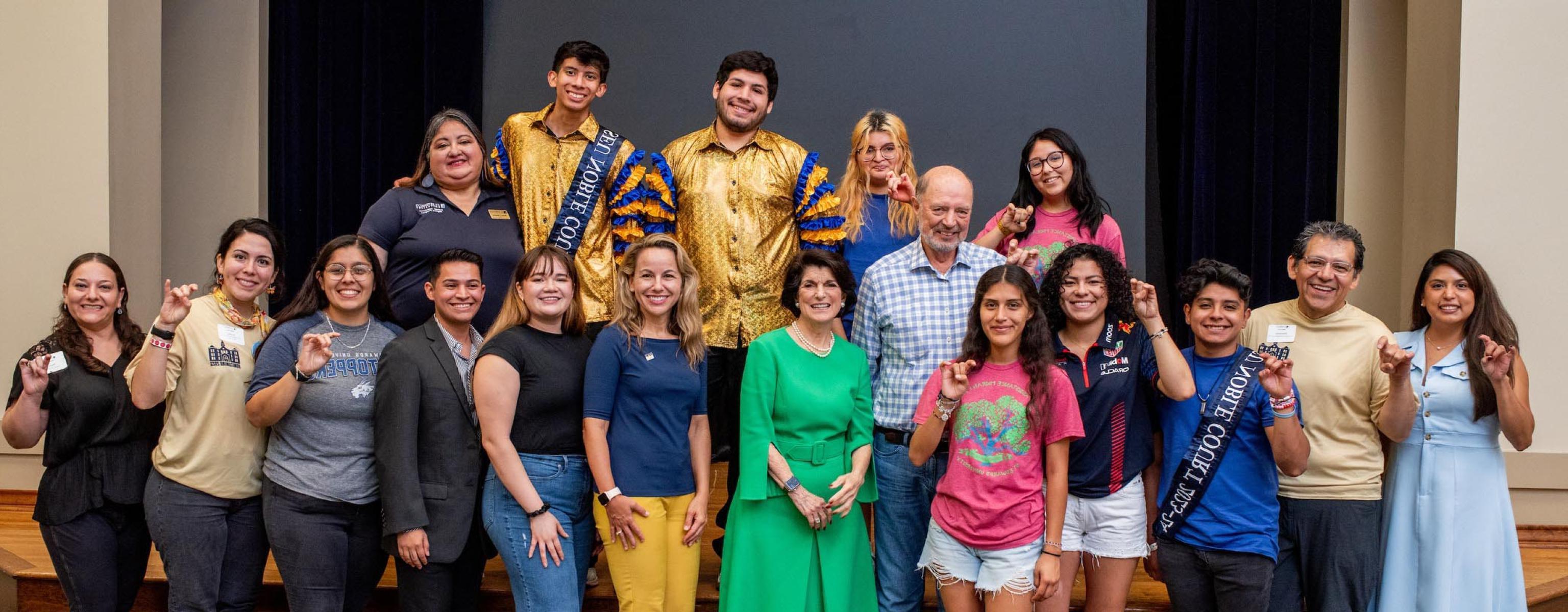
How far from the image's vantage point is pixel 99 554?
2.87m

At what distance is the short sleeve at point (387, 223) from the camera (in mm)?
3039

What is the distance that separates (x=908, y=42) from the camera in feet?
18.4

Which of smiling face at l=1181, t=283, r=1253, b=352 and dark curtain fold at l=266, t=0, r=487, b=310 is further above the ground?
dark curtain fold at l=266, t=0, r=487, b=310

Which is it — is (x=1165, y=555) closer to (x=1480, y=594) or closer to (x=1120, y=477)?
(x=1120, y=477)

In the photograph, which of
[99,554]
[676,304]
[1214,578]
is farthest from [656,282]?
[99,554]

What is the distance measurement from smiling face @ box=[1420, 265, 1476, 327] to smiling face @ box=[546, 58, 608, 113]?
7.70ft

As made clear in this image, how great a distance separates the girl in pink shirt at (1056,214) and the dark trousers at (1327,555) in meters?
0.84

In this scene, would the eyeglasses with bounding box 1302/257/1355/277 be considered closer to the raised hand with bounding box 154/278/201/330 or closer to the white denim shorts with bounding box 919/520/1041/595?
the white denim shorts with bounding box 919/520/1041/595

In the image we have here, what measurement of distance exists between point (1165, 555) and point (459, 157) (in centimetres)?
215

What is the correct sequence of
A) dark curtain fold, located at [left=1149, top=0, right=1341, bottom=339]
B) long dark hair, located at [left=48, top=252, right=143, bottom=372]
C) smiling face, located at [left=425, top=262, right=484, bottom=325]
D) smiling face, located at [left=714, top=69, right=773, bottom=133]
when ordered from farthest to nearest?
dark curtain fold, located at [left=1149, top=0, right=1341, bottom=339], smiling face, located at [left=714, top=69, right=773, bottom=133], long dark hair, located at [left=48, top=252, right=143, bottom=372], smiling face, located at [left=425, top=262, right=484, bottom=325]

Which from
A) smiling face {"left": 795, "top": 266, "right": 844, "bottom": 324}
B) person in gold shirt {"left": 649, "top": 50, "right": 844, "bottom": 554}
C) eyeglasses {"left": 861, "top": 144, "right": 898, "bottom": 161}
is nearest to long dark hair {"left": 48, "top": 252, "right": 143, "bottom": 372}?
person in gold shirt {"left": 649, "top": 50, "right": 844, "bottom": 554}

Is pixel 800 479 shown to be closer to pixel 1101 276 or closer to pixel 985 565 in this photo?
pixel 985 565

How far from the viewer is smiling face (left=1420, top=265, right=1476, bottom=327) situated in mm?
2857

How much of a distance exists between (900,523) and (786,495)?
0.35 metres
